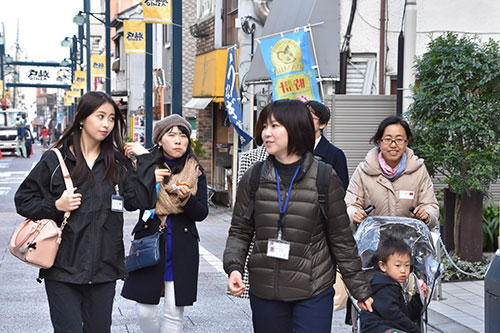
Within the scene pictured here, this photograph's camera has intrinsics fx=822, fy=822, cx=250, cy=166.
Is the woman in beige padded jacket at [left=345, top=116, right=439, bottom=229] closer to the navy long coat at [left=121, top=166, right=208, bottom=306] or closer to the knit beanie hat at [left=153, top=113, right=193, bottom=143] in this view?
the navy long coat at [left=121, top=166, right=208, bottom=306]

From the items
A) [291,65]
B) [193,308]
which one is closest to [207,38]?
[291,65]

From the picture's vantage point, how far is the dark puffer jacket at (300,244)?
4.23 m

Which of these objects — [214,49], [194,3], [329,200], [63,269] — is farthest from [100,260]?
[194,3]

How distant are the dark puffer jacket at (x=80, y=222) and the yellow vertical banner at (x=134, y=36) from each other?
59.1ft

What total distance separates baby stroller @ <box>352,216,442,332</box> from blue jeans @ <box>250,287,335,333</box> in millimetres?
992

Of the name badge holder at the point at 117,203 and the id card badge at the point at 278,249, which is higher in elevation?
the name badge holder at the point at 117,203

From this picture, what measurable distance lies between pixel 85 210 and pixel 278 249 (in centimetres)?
116

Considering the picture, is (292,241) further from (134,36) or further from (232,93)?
(134,36)

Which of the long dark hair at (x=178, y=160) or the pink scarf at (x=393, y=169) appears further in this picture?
the pink scarf at (x=393, y=169)

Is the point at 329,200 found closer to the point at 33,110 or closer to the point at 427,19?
the point at 427,19

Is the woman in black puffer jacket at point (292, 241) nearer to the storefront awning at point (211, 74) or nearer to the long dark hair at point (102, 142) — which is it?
the long dark hair at point (102, 142)

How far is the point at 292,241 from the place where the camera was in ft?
13.9

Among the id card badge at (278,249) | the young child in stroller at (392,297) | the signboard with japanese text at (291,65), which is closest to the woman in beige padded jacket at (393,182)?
the young child in stroller at (392,297)

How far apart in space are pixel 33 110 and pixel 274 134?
15054cm
